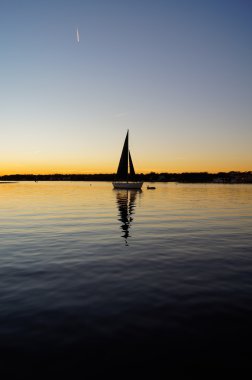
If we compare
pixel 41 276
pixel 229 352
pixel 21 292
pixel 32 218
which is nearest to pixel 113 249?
pixel 41 276

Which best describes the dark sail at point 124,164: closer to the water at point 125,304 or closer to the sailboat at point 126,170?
the sailboat at point 126,170

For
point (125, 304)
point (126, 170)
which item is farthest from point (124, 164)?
point (125, 304)

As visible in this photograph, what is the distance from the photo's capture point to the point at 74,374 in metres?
5.48

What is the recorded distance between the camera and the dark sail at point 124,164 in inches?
3551

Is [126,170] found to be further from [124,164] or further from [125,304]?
[125,304]

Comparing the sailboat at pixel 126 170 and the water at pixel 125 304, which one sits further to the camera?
the sailboat at pixel 126 170

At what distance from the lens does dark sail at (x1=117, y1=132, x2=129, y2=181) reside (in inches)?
3551

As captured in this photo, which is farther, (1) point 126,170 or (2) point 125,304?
(1) point 126,170

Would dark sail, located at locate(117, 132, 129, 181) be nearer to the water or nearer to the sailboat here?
the sailboat

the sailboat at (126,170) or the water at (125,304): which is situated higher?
the sailboat at (126,170)

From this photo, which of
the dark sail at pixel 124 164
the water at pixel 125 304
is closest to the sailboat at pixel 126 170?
the dark sail at pixel 124 164

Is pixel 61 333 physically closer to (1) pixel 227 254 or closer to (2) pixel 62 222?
(1) pixel 227 254

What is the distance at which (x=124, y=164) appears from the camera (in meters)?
91.3

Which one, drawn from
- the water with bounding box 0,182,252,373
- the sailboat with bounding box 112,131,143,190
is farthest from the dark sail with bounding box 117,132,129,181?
the water with bounding box 0,182,252,373
